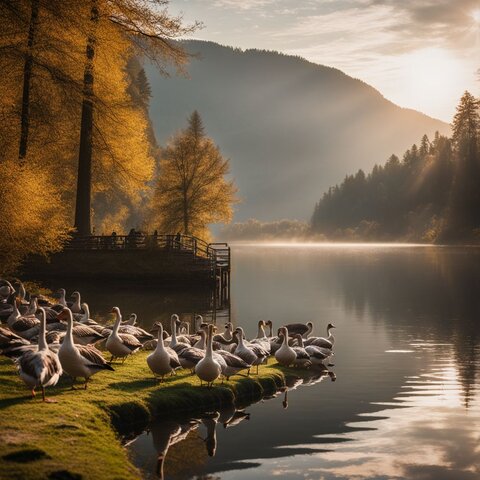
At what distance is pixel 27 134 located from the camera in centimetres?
3662

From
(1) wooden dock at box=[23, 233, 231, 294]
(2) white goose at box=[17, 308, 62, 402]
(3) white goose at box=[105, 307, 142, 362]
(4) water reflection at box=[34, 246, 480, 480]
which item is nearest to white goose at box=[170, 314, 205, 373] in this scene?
(3) white goose at box=[105, 307, 142, 362]

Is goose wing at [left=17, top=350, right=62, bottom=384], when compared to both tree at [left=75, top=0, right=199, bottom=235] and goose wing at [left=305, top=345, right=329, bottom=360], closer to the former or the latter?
goose wing at [left=305, top=345, right=329, bottom=360]

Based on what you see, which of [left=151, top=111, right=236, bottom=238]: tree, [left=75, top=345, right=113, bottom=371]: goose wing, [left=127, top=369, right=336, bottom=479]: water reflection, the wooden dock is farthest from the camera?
[left=151, top=111, right=236, bottom=238]: tree

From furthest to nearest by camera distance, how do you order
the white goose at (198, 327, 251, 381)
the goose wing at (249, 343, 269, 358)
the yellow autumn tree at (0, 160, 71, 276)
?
the yellow autumn tree at (0, 160, 71, 276) → the goose wing at (249, 343, 269, 358) → the white goose at (198, 327, 251, 381)

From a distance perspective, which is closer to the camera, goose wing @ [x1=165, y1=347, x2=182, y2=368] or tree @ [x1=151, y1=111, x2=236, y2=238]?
goose wing @ [x1=165, y1=347, x2=182, y2=368]

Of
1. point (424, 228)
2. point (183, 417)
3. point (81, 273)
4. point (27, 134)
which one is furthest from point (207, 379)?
point (424, 228)

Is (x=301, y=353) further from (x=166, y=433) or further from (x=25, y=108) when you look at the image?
(x=25, y=108)

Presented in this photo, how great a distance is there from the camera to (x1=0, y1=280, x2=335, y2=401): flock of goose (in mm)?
15781

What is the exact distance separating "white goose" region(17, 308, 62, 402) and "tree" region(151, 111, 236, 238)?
170 ft

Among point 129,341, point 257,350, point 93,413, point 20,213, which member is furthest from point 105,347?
point 20,213

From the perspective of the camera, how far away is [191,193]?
68.0 m

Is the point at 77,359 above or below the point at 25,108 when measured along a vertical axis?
below

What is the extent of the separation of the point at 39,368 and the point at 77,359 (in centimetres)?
194

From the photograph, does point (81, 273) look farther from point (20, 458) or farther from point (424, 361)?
point (20, 458)
